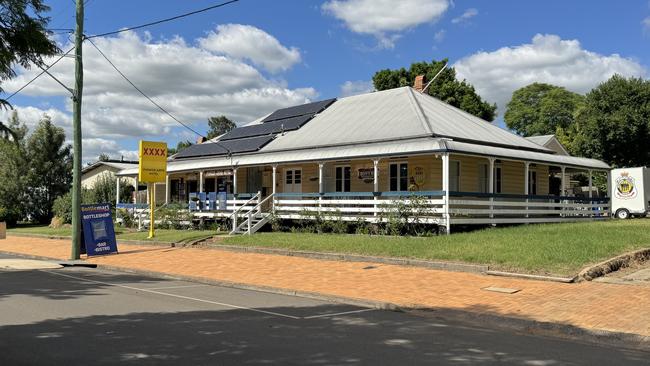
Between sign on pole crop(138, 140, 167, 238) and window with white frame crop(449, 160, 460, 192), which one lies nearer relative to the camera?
window with white frame crop(449, 160, 460, 192)

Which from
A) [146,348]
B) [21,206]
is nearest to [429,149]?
[146,348]

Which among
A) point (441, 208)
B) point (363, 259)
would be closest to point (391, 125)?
point (441, 208)

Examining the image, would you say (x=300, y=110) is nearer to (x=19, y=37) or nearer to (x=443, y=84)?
(x=443, y=84)

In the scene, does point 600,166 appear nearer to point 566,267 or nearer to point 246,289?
point 566,267

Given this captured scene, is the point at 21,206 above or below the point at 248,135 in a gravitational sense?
below

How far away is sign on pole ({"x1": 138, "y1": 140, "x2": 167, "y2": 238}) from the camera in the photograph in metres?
24.1

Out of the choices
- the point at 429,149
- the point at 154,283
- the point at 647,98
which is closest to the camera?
the point at 154,283

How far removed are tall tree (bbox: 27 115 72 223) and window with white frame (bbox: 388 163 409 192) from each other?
102 ft

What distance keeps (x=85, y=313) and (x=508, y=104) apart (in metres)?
79.1

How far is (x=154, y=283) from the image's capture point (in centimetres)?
1338

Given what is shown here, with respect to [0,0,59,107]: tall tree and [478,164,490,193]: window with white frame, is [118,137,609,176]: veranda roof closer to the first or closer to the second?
[478,164,490,193]: window with white frame

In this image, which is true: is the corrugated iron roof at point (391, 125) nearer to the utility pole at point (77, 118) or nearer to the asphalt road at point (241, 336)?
the utility pole at point (77, 118)

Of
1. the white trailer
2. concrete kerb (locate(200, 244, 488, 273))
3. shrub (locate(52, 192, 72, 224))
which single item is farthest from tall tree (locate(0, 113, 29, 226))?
the white trailer

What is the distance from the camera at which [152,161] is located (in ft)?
80.2
